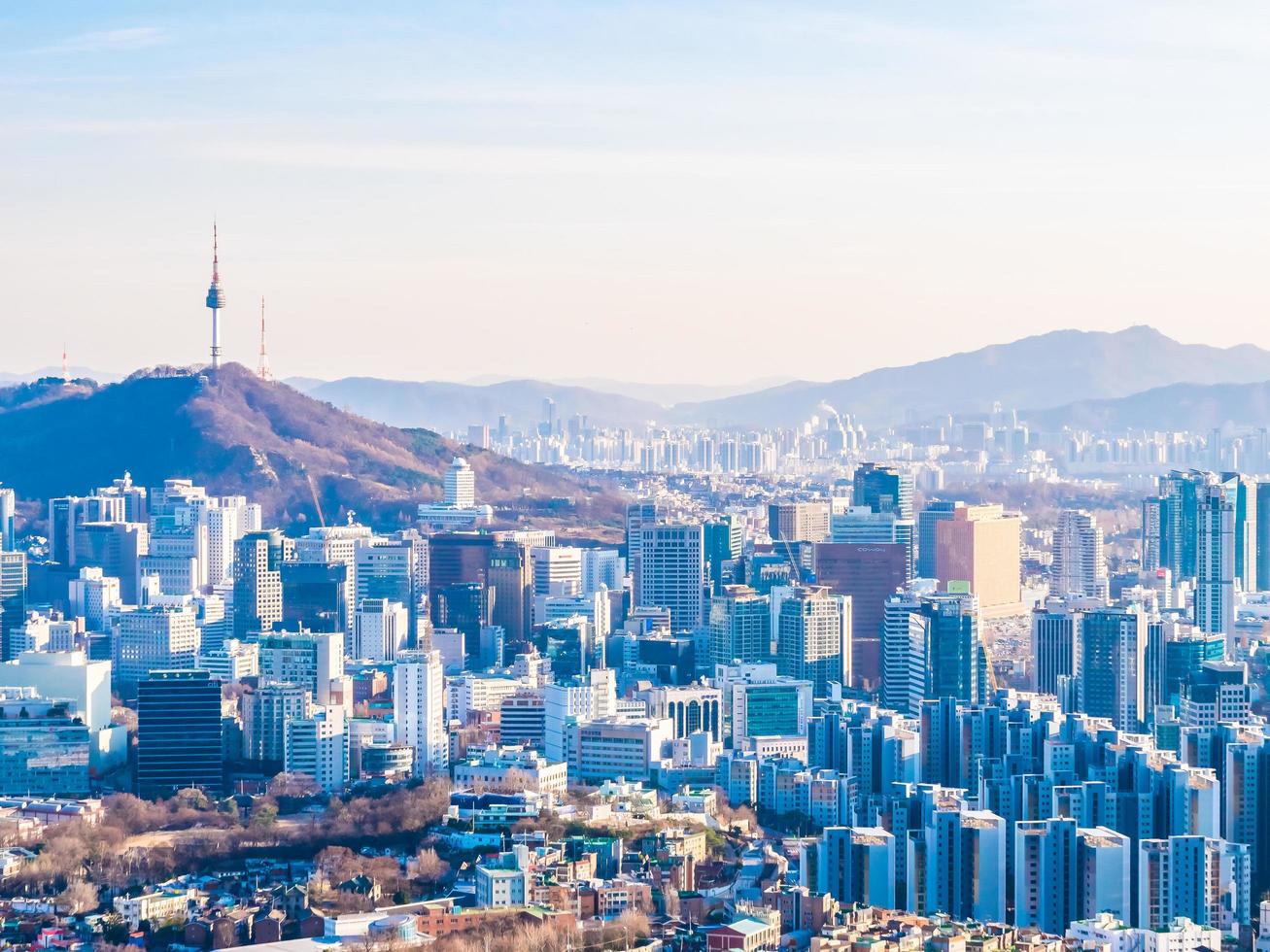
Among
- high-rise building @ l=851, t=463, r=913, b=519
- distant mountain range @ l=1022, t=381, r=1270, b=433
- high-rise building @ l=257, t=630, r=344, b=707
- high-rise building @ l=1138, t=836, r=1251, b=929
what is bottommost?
high-rise building @ l=1138, t=836, r=1251, b=929

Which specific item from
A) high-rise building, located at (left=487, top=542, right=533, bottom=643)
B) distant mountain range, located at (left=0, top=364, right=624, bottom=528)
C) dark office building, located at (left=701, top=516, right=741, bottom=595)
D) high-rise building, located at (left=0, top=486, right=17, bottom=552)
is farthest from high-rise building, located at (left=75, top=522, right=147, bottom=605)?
dark office building, located at (left=701, top=516, right=741, bottom=595)

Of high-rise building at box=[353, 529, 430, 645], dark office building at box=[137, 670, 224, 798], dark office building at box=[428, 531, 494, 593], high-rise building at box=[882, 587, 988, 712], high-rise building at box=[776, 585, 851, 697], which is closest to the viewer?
dark office building at box=[137, 670, 224, 798]

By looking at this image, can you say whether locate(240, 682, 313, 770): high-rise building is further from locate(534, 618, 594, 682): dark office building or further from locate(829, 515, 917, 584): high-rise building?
locate(829, 515, 917, 584): high-rise building

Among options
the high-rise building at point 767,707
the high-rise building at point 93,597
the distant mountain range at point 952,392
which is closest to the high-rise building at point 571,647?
the high-rise building at point 767,707

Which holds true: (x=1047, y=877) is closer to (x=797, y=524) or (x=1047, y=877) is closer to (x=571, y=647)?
(x=571, y=647)

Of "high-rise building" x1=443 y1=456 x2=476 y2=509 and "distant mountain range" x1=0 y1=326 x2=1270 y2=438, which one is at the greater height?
"distant mountain range" x1=0 y1=326 x2=1270 y2=438

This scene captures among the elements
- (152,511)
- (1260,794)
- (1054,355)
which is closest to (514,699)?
(1260,794)

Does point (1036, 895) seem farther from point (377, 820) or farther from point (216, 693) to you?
point (216, 693)
